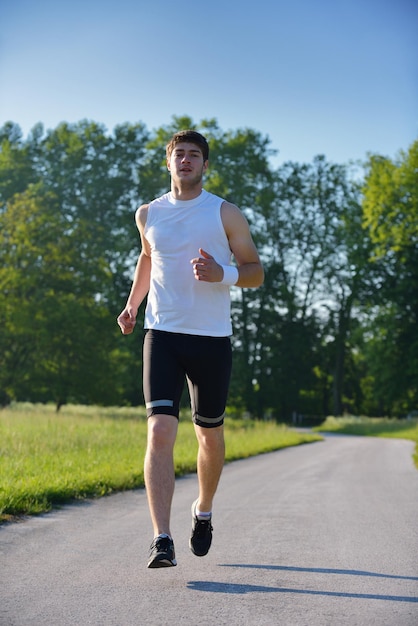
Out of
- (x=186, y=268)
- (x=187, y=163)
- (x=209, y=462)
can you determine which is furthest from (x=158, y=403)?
(x=187, y=163)

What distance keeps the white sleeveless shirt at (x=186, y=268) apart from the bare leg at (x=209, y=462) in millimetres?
611

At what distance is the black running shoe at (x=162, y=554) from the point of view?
4.46m

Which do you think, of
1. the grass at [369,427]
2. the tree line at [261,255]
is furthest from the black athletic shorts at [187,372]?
the grass at [369,427]

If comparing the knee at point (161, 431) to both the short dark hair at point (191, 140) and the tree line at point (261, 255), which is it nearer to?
the short dark hair at point (191, 140)

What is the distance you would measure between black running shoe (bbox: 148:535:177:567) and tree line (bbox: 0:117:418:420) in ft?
101

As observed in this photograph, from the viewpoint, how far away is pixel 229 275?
16.1 feet

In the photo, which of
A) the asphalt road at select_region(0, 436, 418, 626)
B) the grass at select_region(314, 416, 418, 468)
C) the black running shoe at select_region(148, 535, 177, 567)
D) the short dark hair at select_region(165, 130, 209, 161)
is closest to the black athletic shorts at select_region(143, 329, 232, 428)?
the black running shoe at select_region(148, 535, 177, 567)

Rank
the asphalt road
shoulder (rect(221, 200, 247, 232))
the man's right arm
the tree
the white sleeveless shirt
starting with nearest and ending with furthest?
the asphalt road, the white sleeveless shirt, shoulder (rect(221, 200, 247, 232)), the man's right arm, the tree

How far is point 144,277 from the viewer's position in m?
5.53

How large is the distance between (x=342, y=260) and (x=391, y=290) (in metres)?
3.95

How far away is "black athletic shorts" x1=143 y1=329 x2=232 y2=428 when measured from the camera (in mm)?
4934

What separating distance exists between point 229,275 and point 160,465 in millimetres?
1089

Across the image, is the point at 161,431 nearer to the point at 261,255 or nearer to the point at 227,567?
the point at 227,567

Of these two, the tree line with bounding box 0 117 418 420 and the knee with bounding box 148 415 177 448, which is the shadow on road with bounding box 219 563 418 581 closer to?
the knee with bounding box 148 415 177 448
